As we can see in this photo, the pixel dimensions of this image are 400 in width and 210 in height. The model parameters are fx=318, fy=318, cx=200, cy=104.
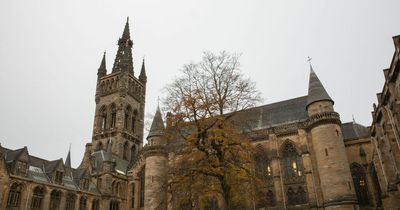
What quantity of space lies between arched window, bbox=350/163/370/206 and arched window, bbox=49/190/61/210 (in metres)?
28.8

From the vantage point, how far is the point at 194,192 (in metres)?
17.7

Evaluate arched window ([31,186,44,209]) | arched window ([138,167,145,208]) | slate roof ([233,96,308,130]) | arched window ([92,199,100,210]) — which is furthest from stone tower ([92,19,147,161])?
slate roof ([233,96,308,130])

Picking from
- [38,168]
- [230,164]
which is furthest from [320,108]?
[38,168]

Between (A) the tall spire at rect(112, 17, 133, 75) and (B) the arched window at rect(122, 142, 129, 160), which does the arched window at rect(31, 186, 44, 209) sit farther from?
(A) the tall spire at rect(112, 17, 133, 75)

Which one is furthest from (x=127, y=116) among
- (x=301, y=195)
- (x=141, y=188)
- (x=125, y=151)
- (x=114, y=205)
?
(x=301, y=195)

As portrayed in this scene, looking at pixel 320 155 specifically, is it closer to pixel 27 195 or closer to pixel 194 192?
pixel 194 192

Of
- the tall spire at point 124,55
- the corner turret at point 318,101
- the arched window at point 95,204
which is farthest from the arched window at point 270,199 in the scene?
the tall spire at point 124,55

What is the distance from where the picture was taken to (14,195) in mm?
28953

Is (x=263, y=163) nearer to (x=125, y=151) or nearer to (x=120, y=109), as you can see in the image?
(x=125, y=151)

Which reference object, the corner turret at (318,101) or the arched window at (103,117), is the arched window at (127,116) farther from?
the corner turret at (318,101)

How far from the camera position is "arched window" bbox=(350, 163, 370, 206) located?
2702 centimetres

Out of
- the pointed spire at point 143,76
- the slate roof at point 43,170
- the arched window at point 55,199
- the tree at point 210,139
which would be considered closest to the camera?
the tree at point 210,139

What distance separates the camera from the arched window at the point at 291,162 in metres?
29.0

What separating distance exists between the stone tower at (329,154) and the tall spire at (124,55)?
36417 mm
